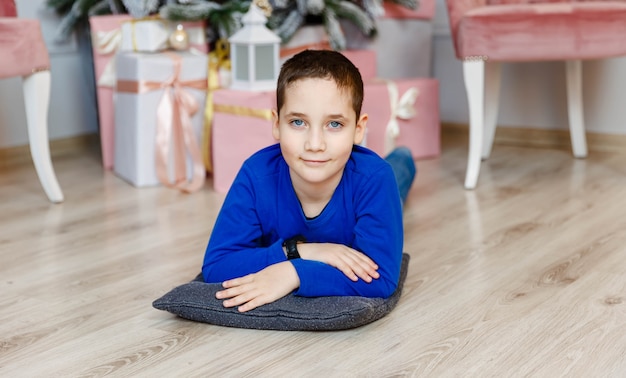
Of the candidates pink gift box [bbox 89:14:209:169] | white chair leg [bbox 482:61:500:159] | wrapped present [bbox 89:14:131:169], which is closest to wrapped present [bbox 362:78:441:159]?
white chair leg [bbox 482:61:500:159]

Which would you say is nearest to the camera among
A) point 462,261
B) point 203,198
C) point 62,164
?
point 462,261

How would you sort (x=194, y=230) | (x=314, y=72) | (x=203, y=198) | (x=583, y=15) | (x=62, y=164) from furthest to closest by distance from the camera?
1. (x=62, y=164)
2. (x=203, y=198)
3. (x=583, y=15)
4. (x=194, y=230)
5. (x=314, y=72)

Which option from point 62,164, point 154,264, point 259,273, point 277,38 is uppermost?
point 277,38

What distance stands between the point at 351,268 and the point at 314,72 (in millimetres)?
283

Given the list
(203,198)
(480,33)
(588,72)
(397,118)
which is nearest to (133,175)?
(203,198)

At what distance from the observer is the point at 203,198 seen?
2.00 m

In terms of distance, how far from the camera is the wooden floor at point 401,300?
998mm

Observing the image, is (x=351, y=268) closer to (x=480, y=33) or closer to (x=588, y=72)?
(x=480, y=33)

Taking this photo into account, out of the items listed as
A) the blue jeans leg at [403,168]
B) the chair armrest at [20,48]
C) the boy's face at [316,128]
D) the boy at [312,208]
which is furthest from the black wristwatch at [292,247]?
the chair armrest at [20,48]

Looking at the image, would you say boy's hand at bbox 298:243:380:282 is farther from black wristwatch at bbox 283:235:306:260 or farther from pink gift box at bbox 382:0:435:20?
pink gift box at bbox 382:0:435:20

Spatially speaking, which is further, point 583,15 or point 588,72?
point 588,72

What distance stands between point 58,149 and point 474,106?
143 cm

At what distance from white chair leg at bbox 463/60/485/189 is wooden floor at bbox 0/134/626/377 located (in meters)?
0.06

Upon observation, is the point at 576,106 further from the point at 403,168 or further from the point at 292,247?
the point at 292,247
